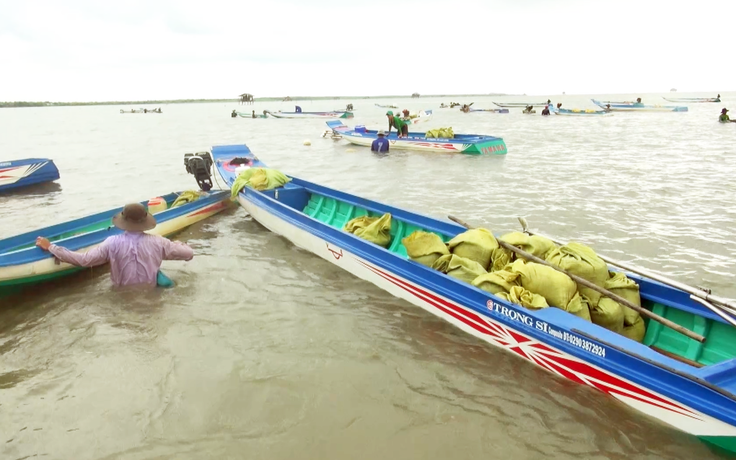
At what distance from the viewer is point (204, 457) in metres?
3.61

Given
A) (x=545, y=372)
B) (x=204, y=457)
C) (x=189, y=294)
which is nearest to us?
(x=204, y=457)

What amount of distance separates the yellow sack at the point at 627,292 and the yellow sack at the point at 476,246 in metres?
1.38

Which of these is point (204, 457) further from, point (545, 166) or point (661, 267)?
point (545, 166)

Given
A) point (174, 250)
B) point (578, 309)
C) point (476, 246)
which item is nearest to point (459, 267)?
point (476, 246)

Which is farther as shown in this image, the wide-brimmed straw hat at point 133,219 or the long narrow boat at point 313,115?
the long narrow boat at point 313,115

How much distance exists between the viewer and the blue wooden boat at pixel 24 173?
13961mm

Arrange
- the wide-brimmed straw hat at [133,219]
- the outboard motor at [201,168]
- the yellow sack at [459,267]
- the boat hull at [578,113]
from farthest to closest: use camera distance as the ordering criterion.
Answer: the boat hull at [578,113] → the outboard motor at [201,168] → the wide-brimmed straw hat at [133,219] → the yellow sack at [459,267]

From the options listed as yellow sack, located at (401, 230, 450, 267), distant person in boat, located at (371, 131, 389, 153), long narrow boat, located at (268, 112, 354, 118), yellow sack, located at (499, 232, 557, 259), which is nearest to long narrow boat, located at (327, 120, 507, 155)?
distant person in boat, located at (371, 131, 389, 153)

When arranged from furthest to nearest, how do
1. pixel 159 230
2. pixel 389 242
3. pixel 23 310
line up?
pixel 159 230
pixel 389 242
pixel 23 310

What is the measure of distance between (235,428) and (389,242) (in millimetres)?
4001

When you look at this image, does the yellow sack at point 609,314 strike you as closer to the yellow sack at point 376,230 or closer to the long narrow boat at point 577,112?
the yellow sack at point 376,230

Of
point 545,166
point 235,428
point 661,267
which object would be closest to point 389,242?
point 235,428

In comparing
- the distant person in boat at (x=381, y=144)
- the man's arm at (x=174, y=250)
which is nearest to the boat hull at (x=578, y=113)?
the distant person in boat at (x=381, y=144)

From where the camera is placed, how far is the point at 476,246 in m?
→ 5.57
